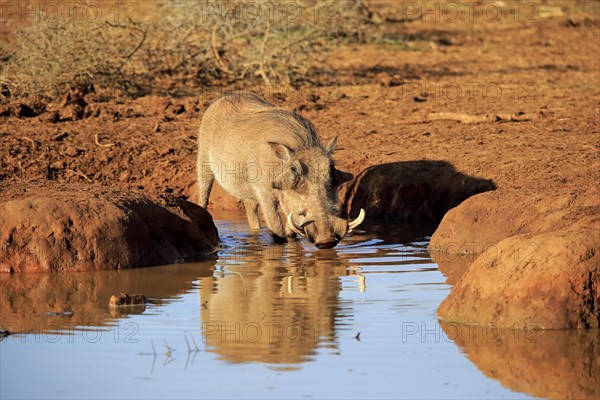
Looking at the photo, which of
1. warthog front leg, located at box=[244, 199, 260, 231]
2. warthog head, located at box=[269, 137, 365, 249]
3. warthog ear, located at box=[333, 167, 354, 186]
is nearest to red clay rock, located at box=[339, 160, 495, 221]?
warthog front leg, located at box=[244, 199, 260, 231]

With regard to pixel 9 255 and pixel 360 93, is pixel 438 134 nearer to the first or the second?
pixel 360 93

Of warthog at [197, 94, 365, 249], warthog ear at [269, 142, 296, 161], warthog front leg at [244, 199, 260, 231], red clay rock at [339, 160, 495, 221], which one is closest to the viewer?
warthog at [197, 94, 365, 249]

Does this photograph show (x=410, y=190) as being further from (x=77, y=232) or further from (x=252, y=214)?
(x=77, y=232)

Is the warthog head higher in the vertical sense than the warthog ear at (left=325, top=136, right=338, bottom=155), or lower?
lower

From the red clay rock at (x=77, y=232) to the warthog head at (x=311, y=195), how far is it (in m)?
0.83

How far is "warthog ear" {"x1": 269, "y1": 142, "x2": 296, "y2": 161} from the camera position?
26.0 ft

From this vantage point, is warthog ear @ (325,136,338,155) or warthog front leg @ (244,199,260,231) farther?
warthog front leg @ (244,199,260,231)

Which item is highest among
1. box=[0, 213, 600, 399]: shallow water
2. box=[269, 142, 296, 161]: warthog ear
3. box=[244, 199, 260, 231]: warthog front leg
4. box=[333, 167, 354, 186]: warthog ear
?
box=[269, 142, 296, 161]: warthog ear

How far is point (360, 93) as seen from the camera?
13.5m

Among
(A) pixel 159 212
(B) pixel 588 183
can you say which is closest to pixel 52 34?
(A) pixel 159 212

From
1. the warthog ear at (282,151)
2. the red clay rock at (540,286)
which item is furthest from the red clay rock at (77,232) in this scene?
the red clay rock at (540,286)

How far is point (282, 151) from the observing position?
8.07m

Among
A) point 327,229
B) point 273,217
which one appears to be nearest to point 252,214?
point 273,217

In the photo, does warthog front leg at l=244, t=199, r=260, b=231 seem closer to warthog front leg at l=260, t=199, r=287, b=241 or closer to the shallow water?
warthog front leg at l=260, t=199, r=287, b=241
